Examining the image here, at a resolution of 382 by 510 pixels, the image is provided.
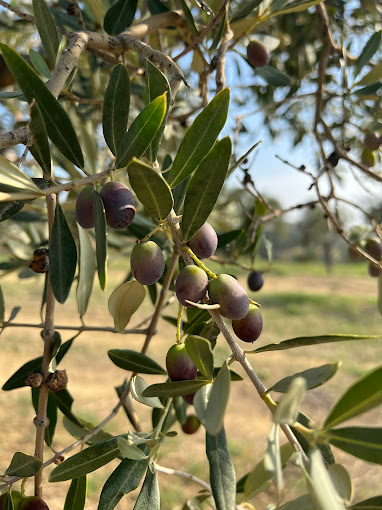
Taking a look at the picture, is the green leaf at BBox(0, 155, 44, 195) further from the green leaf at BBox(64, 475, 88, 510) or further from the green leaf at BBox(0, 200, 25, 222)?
the green leaf at BBox(64, 475, 88, 510)

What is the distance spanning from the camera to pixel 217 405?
0.38 meters

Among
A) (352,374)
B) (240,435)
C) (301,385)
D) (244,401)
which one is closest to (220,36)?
(301,385)

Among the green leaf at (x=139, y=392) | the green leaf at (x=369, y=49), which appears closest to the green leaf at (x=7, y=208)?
the green leaf at (x=139, y=392)

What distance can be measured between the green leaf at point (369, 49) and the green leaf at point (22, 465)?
973 mm

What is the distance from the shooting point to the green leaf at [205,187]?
1.50ft

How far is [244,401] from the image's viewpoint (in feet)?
10.2

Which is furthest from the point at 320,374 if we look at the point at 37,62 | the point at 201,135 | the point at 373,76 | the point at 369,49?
the point at 369,49

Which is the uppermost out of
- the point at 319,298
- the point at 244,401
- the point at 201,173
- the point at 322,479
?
the point at 319,298

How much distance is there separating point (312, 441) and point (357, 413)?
1.7 inches

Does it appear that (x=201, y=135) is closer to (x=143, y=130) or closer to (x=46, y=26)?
(x=143, y=130)

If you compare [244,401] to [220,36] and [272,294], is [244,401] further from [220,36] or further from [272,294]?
[272,294]

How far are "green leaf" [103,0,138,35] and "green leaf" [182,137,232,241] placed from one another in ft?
1.87

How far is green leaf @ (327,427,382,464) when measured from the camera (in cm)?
37

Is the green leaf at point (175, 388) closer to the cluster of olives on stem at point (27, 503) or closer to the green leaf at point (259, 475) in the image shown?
the green leaf at point (259, 475)
